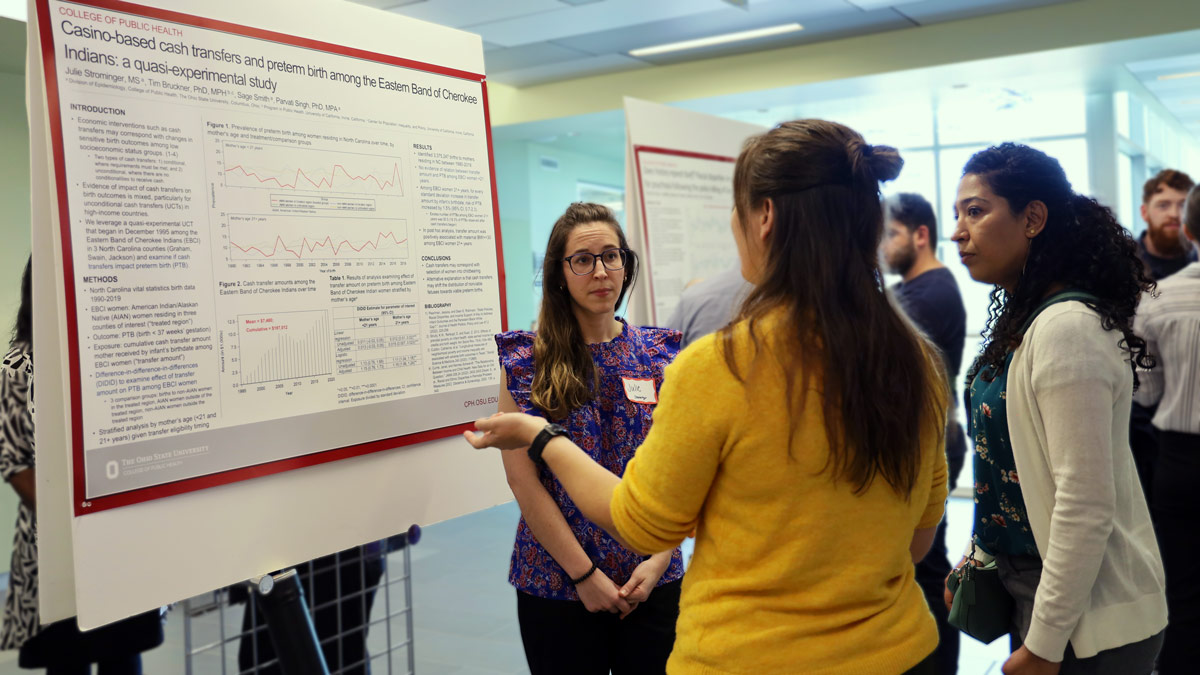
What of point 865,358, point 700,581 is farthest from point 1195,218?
point 700,581

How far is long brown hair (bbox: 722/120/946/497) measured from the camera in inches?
41.8

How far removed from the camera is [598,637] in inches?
70.0

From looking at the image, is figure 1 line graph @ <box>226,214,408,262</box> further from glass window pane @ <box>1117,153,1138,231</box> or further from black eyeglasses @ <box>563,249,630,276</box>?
glass window pane @ <box>1117,153,1138,231</box>

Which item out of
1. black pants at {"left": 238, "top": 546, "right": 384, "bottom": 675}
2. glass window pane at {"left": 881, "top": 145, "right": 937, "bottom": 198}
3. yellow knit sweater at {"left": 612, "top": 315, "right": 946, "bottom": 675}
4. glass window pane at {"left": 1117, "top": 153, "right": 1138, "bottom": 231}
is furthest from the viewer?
glass window pane at {"left": 881, "top": 145, "right": 937, "bottom": 198}

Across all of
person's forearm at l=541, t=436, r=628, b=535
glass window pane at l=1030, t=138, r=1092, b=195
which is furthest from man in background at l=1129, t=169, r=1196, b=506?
glass window pane at l=1030, t=138, r=1092, b=195

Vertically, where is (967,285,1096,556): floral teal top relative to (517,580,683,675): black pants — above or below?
above

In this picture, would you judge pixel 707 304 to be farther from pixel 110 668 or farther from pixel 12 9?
pixel 12 9

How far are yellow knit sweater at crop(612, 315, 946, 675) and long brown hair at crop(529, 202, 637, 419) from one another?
634 millimetres

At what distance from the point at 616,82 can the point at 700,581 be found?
6.23 metres

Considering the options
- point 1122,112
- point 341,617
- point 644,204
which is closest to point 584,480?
point 341,617

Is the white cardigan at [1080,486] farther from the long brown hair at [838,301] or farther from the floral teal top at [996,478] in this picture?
the long brown hair at [838,301]

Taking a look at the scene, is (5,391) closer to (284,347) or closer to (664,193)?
(284,347)

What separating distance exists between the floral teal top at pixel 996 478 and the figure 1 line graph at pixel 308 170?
1175mm

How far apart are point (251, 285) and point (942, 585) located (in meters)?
2.40
